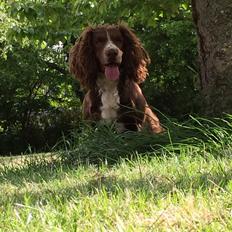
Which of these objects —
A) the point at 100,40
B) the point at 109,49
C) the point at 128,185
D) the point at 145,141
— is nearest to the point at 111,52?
the point at 109,49

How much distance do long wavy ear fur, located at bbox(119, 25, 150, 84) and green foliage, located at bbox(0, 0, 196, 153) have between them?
95cm

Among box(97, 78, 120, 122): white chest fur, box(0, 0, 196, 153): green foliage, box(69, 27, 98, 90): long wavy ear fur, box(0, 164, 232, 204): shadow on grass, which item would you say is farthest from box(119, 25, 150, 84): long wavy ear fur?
box(0, 164, 232, 204): shadow on grass

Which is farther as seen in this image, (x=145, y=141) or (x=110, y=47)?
(x=110, y=47)

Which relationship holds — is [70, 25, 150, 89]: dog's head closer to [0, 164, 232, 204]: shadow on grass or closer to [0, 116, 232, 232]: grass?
[0, 116, 232, 232]: grass

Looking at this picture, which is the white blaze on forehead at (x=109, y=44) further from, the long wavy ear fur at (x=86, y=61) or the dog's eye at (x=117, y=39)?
the long wavy ear fur at (x=86, y=61)

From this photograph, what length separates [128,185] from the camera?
353 cm

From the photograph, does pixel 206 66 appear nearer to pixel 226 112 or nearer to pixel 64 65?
pixel 226 112

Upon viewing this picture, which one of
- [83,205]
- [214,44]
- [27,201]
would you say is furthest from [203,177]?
[214,44]

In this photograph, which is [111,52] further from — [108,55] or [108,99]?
[108,99]

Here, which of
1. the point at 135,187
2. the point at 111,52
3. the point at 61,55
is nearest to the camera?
the point at 135,187

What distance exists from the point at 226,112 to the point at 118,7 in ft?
11.0

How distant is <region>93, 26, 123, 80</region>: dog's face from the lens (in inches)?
257

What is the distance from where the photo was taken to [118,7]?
8.73 metres

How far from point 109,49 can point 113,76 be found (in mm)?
320
